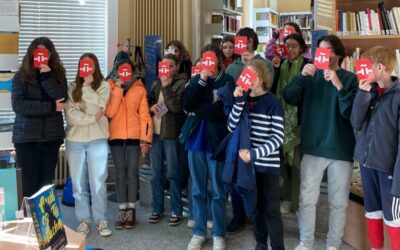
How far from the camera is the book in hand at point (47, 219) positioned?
1.51 meters

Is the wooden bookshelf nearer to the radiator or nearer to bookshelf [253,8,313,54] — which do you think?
the radiator

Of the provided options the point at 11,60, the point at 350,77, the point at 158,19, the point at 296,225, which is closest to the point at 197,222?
the point at 296,225

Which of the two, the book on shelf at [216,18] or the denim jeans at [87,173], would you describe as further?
the book on shelf at [216,18]

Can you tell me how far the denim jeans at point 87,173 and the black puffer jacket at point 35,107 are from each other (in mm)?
237

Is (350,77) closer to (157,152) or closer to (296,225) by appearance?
(296,225)

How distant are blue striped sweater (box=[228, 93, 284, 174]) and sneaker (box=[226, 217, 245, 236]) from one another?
35.2 inches

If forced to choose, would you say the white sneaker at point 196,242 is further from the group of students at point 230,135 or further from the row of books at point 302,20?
the row of books at point 302,20

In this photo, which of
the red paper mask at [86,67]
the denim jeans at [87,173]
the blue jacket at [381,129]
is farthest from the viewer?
the denim jeans at [87,173]

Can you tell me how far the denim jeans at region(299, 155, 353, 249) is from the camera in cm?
280

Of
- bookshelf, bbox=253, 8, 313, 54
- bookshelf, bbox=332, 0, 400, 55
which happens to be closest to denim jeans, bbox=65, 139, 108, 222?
bookshelf, bbox=332, 0, 400, 55

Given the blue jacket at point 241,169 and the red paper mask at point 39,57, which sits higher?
the red paper mask at point 39,57

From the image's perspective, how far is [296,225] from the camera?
3.54m

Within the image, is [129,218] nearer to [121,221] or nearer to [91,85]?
[121,221]

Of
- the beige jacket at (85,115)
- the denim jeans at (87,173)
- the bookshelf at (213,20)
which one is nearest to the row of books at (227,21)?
the bookshelf at (213,20)
